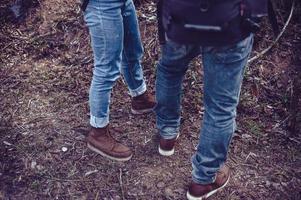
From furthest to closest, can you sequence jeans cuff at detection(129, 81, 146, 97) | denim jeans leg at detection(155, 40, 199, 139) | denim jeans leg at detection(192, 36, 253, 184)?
jeans cuff at detection(129, 81, 146, 97) < denim jeans leg at detection(155, 40, 199, 139) < denim jeans leg at detection(192, 36, 253, 184)

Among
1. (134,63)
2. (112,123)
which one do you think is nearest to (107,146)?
(112,123)

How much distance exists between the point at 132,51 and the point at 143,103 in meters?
0.52

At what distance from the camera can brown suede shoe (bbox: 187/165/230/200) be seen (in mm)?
2881

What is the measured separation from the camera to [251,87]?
382 centimetres

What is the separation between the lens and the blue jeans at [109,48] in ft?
8.78

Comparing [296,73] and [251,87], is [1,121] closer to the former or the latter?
[251,87]

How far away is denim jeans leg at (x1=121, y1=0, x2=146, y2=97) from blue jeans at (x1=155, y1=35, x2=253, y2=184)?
0.53m

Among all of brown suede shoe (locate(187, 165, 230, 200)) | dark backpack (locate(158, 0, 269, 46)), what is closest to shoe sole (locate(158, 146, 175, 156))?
brown suede shoe (locate(187, 165, 230, 200))

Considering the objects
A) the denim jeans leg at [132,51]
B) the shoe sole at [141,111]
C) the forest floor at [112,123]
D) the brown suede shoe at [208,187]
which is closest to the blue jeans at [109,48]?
the denim jeans leg at [132,51]

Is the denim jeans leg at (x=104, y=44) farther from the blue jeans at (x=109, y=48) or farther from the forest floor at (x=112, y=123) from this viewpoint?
the forest floor at (x=112, y=123)

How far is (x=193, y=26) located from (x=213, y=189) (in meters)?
1.31

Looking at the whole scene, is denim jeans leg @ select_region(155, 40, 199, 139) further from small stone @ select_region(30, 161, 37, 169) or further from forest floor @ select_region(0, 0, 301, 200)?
small stone @ select_region(30, 161, 37, 169)

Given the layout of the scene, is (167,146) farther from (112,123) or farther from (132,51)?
(132,51)

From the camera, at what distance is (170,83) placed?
2.72 meters
